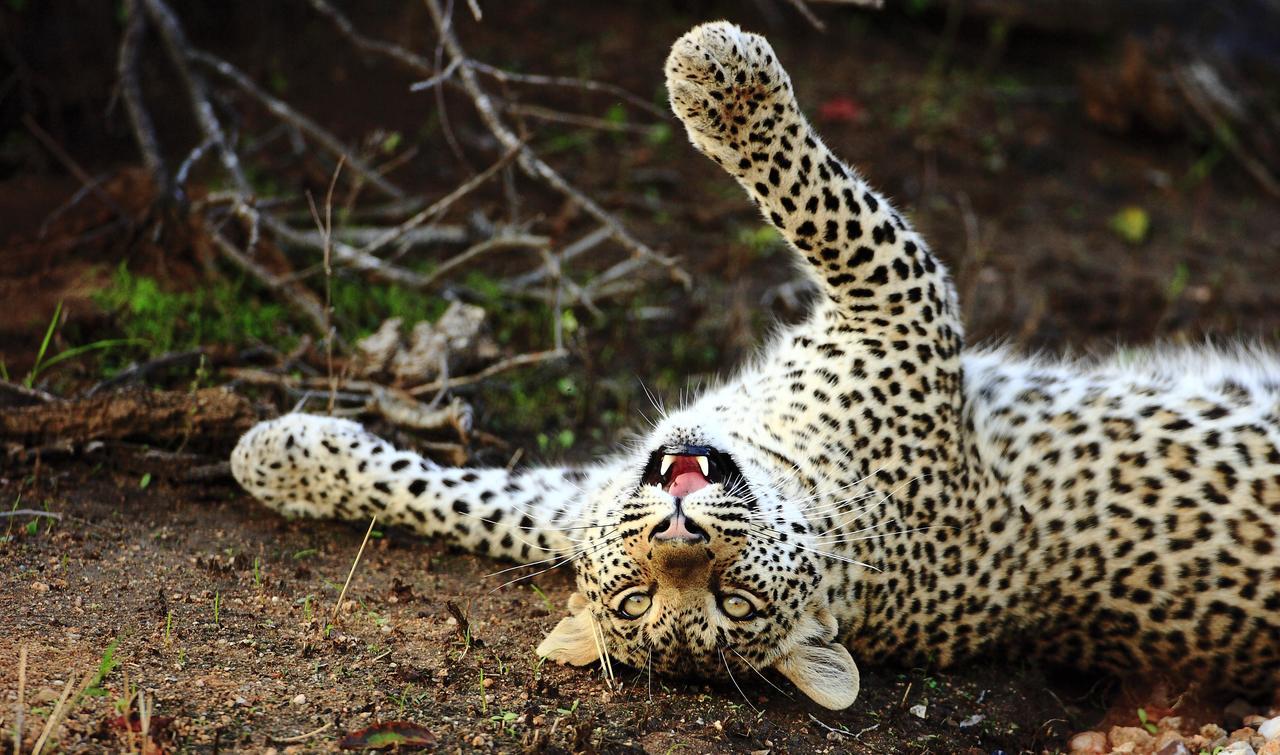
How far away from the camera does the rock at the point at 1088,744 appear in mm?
4176

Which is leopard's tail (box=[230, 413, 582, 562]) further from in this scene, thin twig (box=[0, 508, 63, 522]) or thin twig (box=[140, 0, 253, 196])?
thin twig (box=[140, 0, 253, 196])

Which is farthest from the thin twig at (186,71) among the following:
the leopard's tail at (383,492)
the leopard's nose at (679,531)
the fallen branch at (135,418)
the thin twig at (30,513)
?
the leopard's nose at (679,531)

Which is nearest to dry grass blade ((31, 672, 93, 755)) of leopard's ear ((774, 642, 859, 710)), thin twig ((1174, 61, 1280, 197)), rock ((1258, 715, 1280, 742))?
leopard's ear ((774, 642, 859, 710))

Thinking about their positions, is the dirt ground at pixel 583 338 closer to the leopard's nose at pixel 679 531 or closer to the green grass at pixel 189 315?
the green grass at pixel 189 315

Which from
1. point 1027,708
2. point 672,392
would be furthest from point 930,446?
point 672,392

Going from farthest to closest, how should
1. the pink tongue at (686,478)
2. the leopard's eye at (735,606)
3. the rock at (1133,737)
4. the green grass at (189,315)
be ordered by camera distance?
1. the green grass at (189,315)
2. the rock at (1133,737)
3. the pink tongue at (686,478)
4. the leopard's eye at (735,606)

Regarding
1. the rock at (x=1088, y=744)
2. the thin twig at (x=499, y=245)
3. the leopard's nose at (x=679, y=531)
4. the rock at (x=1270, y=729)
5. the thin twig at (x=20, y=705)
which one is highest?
the thin twig at (x=499, y=245)

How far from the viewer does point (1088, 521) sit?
448 centimetres

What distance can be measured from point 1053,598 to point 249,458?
9.77ft

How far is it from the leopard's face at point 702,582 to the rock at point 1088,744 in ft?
2.90

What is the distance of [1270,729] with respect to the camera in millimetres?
4066

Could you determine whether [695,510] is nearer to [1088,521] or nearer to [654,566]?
[654,566]

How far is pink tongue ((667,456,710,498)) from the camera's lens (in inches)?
156

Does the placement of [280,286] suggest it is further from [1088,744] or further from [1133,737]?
[1133,737]
